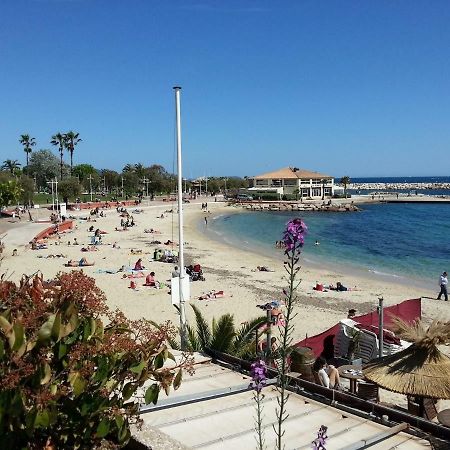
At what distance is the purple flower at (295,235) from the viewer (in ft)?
8.01

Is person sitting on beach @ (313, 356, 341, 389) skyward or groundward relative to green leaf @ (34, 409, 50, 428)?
groundward

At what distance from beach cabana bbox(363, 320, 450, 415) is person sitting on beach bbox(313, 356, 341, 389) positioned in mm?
1472

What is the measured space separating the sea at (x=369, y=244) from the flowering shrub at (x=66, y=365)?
17933mm

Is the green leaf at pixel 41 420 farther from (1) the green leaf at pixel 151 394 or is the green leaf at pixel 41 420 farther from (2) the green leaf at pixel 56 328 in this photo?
(1) the green leaf at pixel 151 394

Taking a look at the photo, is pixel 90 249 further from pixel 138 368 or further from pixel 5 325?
pixel 5 325

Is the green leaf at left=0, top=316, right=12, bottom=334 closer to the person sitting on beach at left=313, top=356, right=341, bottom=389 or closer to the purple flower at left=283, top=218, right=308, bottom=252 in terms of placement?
the purple flower at left=283, top=218, right=308, bottom=252

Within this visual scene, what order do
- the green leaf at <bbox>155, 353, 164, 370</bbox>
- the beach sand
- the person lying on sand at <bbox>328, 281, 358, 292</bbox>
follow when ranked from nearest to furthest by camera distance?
1. the green leaf at <bbox>155, 353, 164, 370</bbox>
2. the beach sand
3. the person lying on sand at <bbox>328, 281, 358, 292</bbox>

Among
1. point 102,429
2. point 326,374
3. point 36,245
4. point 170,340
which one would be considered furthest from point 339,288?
point 102,429

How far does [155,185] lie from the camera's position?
11144 cm

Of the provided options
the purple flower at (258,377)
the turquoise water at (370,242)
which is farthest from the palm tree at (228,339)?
the turquoise water at (370,242)

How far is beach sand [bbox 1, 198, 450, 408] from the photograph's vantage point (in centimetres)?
1830

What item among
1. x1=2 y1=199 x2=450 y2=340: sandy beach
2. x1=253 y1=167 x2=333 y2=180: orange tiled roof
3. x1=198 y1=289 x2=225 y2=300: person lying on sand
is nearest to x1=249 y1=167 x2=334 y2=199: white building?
x1=253 y1=167 x2=333 y2=180: orange tiled roof

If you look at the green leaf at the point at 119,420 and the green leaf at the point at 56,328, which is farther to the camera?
the green leaf at the point at 119,420

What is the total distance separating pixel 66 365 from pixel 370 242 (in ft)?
148
